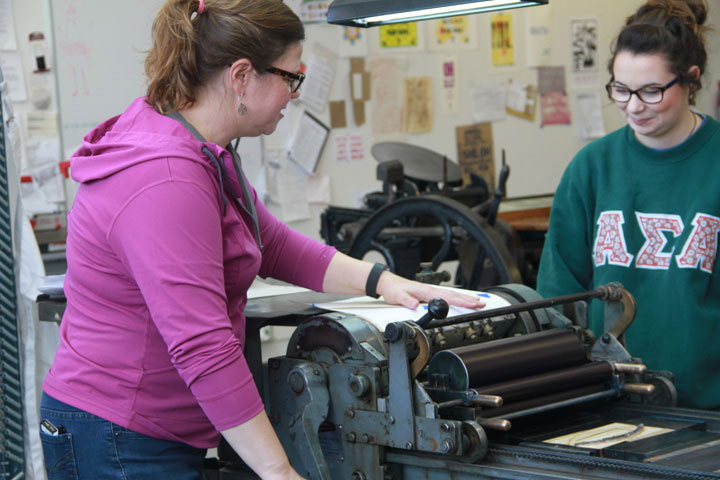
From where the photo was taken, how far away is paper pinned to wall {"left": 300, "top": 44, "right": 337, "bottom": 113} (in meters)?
4.56

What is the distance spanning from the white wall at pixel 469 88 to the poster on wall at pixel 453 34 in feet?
0.13

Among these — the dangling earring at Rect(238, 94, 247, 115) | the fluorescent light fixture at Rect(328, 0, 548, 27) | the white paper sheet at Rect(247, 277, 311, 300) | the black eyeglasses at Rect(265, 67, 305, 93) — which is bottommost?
the white paper sheet at Rect(247, 277, 311, 300)

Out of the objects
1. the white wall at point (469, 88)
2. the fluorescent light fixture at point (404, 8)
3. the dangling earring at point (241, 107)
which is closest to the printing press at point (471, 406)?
the dangling earring at point (241, 107)

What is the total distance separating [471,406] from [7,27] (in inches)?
118

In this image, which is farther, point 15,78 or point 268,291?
point 15,78

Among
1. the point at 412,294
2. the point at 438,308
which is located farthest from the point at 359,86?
the point at 438,308

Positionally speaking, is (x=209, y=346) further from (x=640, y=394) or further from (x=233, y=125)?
(x=640, y=394)

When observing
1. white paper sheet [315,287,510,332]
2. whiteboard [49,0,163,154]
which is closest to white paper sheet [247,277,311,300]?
white paper sheet [315,287,510,332]

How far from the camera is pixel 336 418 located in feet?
4.84

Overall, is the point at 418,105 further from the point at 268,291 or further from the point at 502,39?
the point at 268,291

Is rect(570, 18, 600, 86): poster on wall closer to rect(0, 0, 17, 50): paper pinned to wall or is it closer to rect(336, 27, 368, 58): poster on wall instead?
rect(336, 27, 368, 58): poster on wall

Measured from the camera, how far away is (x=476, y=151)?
5.22m

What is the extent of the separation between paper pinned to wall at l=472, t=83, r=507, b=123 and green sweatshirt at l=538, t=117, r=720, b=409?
3.26m

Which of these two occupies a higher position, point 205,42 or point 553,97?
point 205,42
